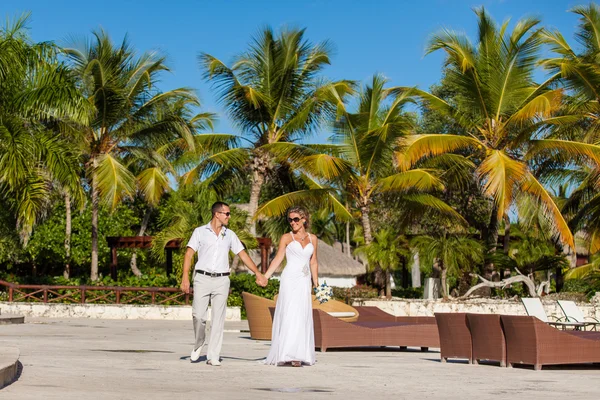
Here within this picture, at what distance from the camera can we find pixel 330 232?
7894 cm

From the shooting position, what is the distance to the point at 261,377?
9805 mm

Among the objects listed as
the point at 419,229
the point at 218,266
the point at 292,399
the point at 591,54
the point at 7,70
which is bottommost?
the point at 292,399

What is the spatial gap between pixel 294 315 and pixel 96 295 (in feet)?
62.8

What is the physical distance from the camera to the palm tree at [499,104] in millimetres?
28422

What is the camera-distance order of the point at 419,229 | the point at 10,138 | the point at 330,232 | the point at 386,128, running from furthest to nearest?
the point at 330,232 → the point at 419,229 → the point at 386,128 → the point at 10,138

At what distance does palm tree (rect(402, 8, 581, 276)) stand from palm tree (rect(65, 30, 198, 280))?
897 cm

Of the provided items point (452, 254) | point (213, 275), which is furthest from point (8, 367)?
point (452, 254)

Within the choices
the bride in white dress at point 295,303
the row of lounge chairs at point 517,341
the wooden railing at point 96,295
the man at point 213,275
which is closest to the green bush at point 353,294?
the wooden railing at point 96,295

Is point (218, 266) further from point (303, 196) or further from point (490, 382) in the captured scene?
point (303, 196)

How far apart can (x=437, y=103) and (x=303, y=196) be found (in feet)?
16.6

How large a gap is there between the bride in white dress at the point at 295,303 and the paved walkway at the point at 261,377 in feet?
0.79

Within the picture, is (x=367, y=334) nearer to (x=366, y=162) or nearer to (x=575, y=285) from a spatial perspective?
(x=366, y=162)

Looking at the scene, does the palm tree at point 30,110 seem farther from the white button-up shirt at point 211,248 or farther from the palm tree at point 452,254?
the white button-up shirt at point 211,248

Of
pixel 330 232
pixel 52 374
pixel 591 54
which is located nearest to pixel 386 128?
pixel 591 54
